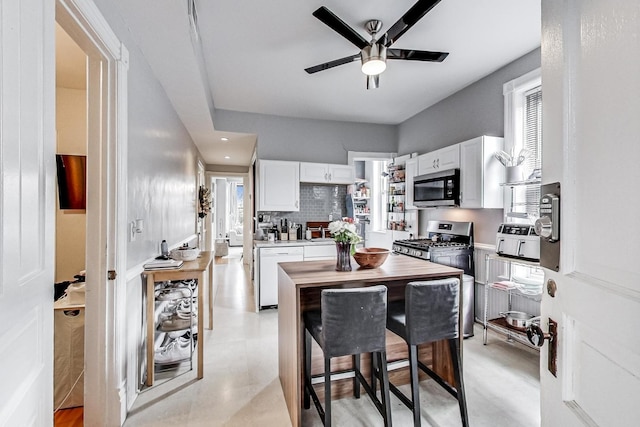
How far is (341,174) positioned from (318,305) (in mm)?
2829

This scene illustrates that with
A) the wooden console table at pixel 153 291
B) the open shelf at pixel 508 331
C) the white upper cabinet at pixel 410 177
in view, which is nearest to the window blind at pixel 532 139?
the open shelf at pixel 508 331

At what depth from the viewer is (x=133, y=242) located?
204 centimetres

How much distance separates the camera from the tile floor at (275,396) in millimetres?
1908

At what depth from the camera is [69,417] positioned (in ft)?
6.26

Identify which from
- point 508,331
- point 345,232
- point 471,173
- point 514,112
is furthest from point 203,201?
point 508,331

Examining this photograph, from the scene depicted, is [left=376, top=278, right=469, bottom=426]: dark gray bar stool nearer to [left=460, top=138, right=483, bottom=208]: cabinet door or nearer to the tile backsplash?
[left=460, top=138, right=483, bottom=208]: cabinet door

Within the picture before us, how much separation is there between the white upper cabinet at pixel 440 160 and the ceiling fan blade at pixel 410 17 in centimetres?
164

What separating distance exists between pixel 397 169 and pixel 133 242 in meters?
3.83

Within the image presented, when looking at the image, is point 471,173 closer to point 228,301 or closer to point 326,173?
point 326,173

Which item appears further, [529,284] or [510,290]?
[510,290]

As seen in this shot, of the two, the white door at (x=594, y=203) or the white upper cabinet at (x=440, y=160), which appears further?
the white upper cabinet at (x=440, y=160)

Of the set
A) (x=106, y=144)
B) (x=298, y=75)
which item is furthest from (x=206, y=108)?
(x=106, y=144)

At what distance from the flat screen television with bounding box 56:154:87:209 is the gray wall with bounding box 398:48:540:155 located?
12.8ft

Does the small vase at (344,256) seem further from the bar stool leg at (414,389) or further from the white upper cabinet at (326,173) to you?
the white upper cabinet at (326,173)
